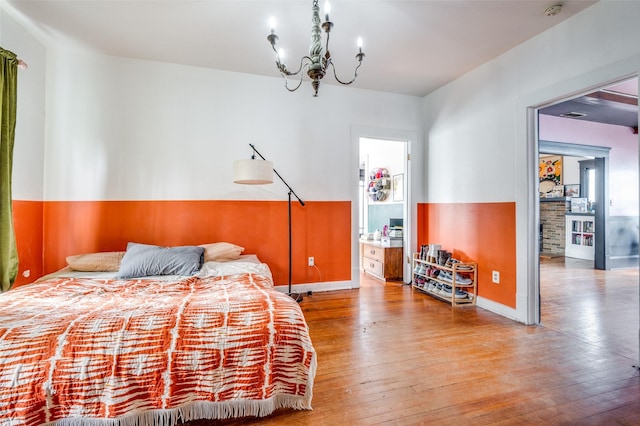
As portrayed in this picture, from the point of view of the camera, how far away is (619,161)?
205 inches

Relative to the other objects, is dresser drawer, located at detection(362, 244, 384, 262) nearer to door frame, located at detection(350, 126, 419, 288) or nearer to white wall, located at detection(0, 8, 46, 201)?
door frame, located at detection(350, 126, 419, 288)

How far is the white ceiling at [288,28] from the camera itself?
2430 millimetres

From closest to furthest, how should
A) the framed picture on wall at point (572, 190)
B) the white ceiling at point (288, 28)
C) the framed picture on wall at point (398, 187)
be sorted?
1. the white ceiling at point (288, 28)
2. the framed picture on wall at point (398, 187)
3. the framed picture on wall at point (572, 190)

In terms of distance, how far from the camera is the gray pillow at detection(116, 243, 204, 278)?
256 centimetres

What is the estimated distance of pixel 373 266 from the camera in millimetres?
4809

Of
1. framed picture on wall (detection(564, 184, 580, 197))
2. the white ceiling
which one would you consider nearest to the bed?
the white ceiling

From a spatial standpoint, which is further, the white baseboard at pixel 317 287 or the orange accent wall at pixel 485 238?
the white baseboard at pixel 317 287

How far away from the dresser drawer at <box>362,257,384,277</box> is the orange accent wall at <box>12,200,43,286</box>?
4.00m

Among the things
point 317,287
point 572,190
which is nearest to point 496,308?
point 317,287

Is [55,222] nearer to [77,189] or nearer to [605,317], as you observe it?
[77,189]

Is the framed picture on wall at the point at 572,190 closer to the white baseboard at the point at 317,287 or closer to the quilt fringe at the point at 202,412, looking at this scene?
the white baseboard at the point at 317,287

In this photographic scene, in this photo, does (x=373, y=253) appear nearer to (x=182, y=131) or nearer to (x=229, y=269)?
(x=229, y=269)

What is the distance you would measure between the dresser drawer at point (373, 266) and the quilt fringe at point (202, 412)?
9.92ft

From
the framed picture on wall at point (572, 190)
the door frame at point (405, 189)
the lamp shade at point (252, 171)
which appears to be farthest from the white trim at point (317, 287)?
the framed picture on wall at point (572, 190)
